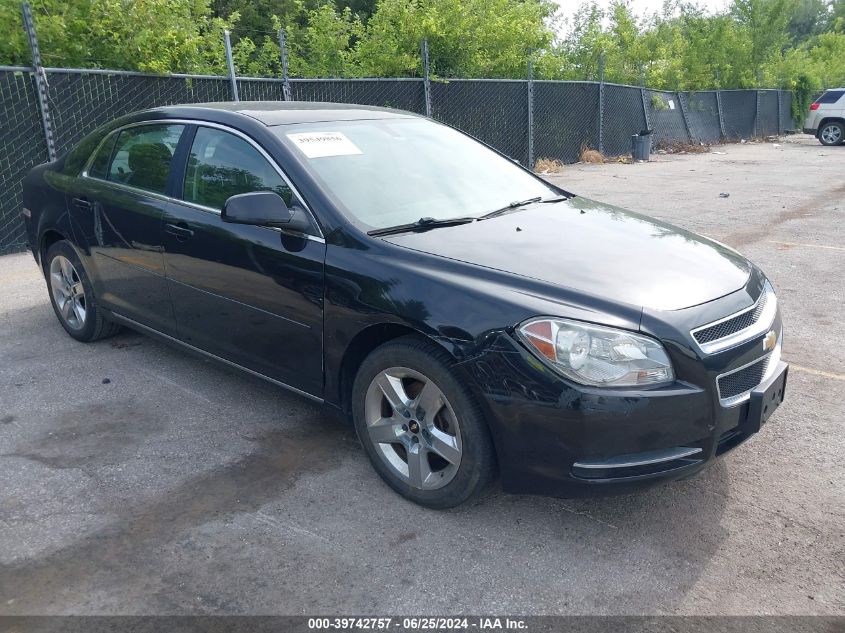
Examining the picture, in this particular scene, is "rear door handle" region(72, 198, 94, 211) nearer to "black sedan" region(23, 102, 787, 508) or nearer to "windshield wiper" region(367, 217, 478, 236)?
"black sedan" region(23, 102, 787, 508)

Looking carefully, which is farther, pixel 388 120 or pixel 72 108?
pixel 72 108

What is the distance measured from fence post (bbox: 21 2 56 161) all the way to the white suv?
83.6 feet

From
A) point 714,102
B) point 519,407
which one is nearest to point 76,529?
point 519,407

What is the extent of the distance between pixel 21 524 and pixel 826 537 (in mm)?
3329

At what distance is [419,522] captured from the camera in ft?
10.3

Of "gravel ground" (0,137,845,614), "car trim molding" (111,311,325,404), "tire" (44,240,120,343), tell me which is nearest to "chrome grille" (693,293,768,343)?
"gravel ground" (0,137,845,614)

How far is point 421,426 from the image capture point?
3.15 meters

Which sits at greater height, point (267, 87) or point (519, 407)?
point (267, 87)

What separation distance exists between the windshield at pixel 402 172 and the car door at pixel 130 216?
99cm

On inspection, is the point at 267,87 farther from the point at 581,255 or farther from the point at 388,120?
the point at 581,255

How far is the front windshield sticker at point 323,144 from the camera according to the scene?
3.77 meters

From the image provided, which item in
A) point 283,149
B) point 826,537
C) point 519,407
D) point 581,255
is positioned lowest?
point 826,537

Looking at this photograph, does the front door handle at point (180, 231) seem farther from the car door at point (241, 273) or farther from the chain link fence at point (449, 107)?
the chain link fence at point (449, 107)

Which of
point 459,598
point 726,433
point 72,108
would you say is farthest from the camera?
point 72,108
